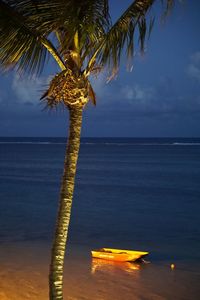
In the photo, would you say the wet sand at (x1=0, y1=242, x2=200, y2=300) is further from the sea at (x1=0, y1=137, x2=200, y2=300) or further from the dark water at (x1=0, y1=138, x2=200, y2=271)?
the dark water at (x1=0, y1=138, x2=200, y2=271)

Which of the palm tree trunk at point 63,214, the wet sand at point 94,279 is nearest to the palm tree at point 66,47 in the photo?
the palm tree trunk at point 63,214

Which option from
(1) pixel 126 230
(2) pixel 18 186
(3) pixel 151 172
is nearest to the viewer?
(1) pixel 126 230

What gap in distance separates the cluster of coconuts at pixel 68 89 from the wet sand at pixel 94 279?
788cm

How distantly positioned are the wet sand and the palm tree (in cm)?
718

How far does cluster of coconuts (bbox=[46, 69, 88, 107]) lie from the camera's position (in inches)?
247

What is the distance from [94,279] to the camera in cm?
1557

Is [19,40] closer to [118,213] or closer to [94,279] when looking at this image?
[94,279]

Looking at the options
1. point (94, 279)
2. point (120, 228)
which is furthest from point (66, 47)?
point (120, 228)

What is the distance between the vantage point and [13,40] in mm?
6371

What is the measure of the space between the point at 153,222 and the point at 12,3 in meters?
23.9

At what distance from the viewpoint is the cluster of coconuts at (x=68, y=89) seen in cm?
628

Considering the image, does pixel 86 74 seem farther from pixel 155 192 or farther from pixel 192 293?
pixel 155 192

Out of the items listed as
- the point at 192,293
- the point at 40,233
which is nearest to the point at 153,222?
the point at 40,233

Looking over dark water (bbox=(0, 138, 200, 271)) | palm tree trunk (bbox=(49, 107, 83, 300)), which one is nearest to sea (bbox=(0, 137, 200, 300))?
dark water (bbox=(0, 138, 200, 271))
